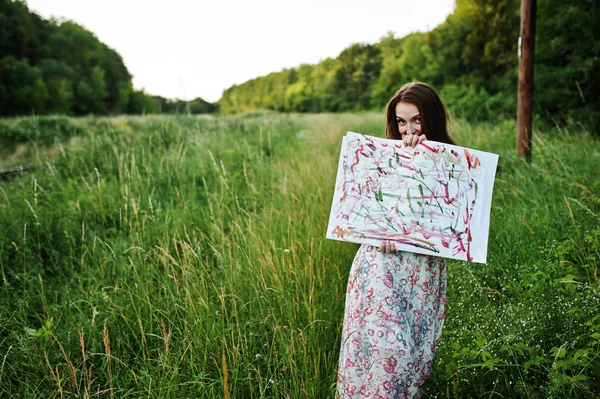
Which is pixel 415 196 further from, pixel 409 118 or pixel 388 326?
pixel 388 326

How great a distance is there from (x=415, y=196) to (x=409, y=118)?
0.42 m

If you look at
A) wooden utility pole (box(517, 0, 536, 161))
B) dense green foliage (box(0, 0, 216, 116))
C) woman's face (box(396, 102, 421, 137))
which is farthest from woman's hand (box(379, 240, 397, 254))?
dense green foliage (box(0, 0, 216, 116))

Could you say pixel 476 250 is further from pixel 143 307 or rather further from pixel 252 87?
pixel 252 87

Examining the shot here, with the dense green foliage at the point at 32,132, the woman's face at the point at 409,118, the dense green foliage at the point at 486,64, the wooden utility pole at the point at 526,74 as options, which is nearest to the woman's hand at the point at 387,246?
the woman's face at the point at 409,118

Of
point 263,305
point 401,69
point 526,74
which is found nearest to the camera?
point 263,305

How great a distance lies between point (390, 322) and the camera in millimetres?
1564

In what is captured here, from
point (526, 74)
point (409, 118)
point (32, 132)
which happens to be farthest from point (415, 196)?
point (32, 132)

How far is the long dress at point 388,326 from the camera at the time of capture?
5.09ft

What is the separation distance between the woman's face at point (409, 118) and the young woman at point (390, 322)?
0.07 meters

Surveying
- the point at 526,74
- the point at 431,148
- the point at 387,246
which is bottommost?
the point at 387,246

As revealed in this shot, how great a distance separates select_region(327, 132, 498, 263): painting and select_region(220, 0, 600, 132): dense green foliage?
→ 4.58 m

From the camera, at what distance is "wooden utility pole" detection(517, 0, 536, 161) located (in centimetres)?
472

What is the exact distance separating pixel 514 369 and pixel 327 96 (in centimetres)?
6040

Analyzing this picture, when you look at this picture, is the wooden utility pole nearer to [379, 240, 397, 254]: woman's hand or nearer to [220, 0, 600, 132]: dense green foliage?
[220, 0, 600, 132]: dense green foliage
